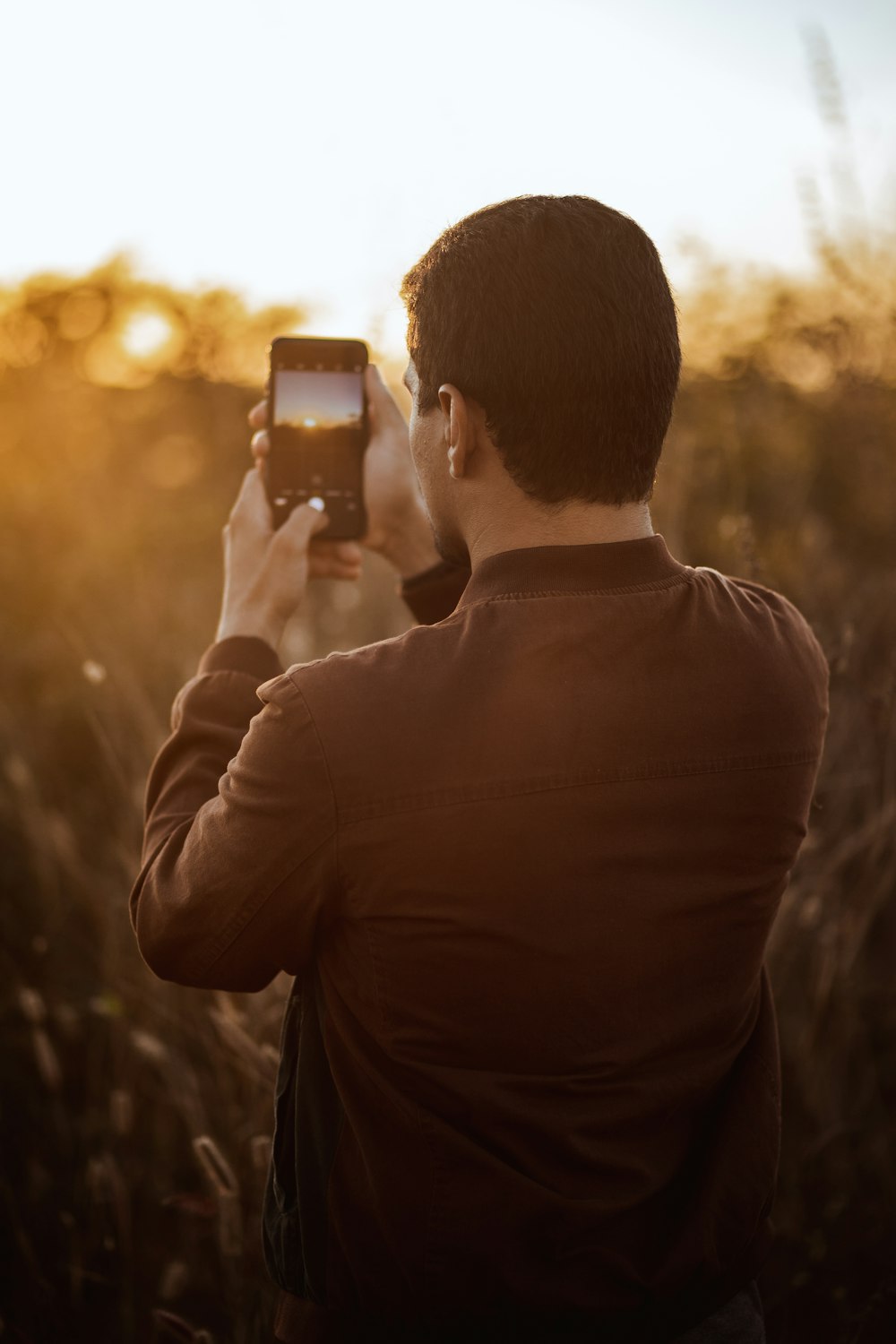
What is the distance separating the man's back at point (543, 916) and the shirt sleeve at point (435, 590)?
2.12 ft

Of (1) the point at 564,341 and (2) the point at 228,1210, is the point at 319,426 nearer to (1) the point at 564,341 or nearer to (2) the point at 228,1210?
(1) the point at 564,341

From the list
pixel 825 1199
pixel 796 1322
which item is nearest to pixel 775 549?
pixel 825 1199

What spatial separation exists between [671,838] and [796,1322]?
5.58ft

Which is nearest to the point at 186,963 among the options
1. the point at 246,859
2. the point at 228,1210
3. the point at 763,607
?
the point at 246,859

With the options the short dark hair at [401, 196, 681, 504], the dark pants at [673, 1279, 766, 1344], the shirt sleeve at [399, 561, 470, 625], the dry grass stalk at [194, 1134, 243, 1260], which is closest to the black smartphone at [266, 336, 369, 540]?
the shirt sleeve at [399, 561, 470, 625]

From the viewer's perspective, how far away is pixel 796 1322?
2143mm

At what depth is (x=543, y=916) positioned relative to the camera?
3.35 feet

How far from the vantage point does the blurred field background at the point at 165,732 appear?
215cm

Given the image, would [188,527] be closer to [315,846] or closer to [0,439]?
[0,439]

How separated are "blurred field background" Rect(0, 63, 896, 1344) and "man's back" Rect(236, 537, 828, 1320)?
21.4 inches

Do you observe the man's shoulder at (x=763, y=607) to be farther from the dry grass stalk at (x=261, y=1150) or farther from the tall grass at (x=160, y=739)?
the dry grass stalk at (x=261, y=1150)

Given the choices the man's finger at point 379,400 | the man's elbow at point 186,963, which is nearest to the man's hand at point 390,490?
the man's finger at point 379,400

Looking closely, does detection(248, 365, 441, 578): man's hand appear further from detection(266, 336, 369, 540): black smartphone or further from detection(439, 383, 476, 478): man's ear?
detection(439, 383, 476, 478): man's ear

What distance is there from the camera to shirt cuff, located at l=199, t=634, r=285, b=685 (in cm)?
134
